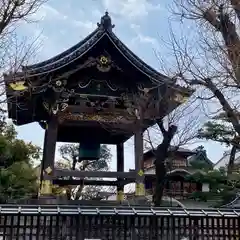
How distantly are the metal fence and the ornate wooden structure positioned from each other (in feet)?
14.9

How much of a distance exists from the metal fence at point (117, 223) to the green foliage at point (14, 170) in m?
10.7

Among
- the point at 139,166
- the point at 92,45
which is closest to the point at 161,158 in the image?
the point at 139,166

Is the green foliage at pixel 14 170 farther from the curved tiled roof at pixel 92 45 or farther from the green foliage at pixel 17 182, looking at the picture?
the curved tiled roof at pixel 92 45

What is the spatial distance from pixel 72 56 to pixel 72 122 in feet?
7.09

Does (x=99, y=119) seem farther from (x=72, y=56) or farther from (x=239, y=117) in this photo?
(x=239, y=117)

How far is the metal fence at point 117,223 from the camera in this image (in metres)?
5.45

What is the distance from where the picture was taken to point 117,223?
18.8 ft

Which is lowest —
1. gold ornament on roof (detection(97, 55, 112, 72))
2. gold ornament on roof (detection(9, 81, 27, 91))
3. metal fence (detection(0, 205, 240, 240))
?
metal fence (detection(0, 205, 240, 240))

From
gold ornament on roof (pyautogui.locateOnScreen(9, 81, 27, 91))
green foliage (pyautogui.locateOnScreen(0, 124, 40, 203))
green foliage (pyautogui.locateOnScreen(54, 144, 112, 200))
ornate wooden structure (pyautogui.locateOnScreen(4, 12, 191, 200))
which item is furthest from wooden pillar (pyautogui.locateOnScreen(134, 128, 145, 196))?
green foliage (pyautogui.locateOnScreen(54, 144, 112, 200))

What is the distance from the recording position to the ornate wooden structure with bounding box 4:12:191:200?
10.5 meters

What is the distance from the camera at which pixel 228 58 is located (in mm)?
6434

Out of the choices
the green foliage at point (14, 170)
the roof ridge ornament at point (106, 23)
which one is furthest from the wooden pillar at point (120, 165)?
the green foliage at point (14, 170)

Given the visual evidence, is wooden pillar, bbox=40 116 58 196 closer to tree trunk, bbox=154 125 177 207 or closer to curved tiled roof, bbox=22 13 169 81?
curved tiled roof, bbox=22 13 169 81

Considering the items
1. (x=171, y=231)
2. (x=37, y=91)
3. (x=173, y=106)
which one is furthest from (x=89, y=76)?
(x=171, y=231)
